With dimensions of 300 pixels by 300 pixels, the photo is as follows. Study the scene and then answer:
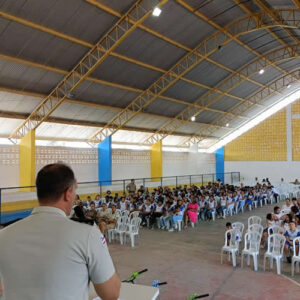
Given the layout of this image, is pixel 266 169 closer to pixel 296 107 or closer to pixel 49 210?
pixel 296 107

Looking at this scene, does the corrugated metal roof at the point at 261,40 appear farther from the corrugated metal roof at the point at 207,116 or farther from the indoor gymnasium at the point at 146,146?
the corrugated metal roof at the point at 207,116

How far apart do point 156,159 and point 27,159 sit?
10283 mm

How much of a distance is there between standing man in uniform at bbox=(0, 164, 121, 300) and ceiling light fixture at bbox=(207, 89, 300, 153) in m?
28.2

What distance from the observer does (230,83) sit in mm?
22031

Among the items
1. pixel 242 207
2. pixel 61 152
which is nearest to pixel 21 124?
pixel 61 152

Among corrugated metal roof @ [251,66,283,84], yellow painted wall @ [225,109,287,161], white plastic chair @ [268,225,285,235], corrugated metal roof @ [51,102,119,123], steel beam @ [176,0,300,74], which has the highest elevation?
steel beam @ [176,0,300,74]

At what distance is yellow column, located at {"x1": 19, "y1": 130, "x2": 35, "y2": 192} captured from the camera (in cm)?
1641

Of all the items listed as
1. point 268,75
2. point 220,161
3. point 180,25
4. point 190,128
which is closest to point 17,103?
point 180,25

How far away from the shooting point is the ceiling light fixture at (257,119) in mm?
26766

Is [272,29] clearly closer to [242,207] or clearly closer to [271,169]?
[242,207]

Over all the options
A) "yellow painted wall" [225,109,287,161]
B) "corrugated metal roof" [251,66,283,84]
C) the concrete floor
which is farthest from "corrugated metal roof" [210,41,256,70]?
the concrete floor

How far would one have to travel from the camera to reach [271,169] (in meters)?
27.5

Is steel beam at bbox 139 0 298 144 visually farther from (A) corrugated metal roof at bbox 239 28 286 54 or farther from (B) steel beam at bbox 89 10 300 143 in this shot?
(B) steel beam at bbox 89 10 300 143

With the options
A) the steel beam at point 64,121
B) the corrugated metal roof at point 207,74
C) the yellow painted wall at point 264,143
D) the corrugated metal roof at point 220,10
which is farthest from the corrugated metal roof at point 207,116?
the corrugated metal roof at point 220,10
